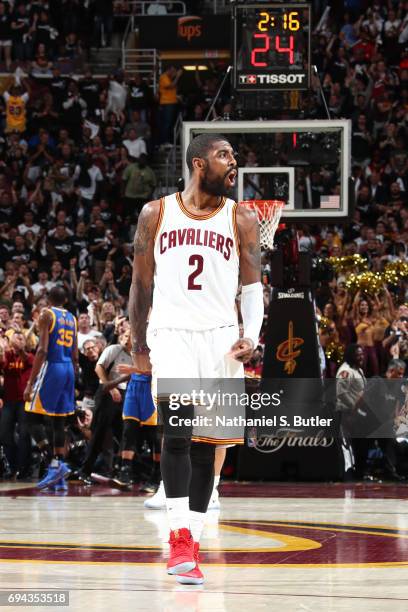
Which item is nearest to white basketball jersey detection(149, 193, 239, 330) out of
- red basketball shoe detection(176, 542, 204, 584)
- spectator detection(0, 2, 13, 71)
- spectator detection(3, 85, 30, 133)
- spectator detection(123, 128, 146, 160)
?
red basketball shoe detection(176, 542, 204, 584)

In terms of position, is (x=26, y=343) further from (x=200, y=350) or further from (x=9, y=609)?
(x=9, y=609)

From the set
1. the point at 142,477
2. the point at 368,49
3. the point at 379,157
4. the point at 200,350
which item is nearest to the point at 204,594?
the point at 200,350

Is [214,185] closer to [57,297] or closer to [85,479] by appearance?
[57,297]

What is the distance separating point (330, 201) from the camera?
45.2ft

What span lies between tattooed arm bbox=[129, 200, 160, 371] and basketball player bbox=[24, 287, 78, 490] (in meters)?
6.51

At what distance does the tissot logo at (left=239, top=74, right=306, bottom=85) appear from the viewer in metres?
13.7

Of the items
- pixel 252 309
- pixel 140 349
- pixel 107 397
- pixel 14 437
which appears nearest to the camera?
pixel 252 309

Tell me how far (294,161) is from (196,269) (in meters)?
7.97

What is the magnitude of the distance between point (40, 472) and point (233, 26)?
5520mm

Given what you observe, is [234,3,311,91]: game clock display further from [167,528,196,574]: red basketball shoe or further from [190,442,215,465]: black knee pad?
[167,528,196,574]: red basketball shoe

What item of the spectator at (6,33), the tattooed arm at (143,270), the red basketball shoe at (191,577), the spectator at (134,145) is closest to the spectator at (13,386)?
the tattooed arm at (143,270)

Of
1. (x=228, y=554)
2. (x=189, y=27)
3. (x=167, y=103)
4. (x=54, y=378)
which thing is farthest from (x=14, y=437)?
(x=189, y=27)

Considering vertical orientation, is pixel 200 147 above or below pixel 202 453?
above

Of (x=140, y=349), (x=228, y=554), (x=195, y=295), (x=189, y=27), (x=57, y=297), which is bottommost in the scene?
(x=228, y=554)
